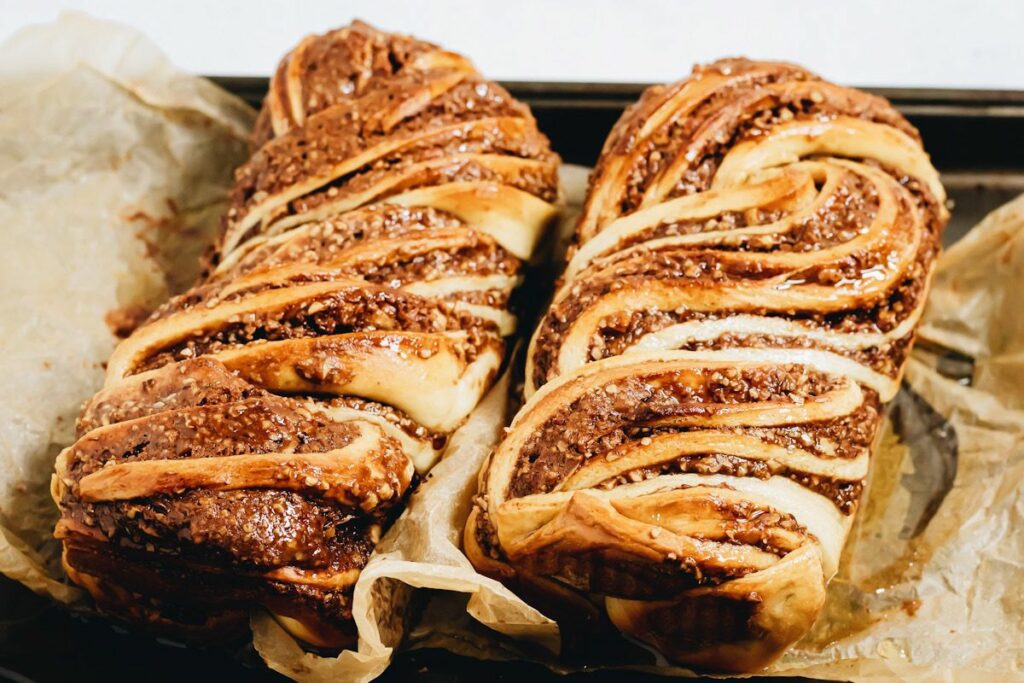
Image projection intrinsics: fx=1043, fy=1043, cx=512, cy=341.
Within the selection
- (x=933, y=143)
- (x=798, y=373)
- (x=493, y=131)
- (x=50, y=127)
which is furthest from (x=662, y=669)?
(x=50, y=127)

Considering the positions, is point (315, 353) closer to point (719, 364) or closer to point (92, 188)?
point (719, 364)

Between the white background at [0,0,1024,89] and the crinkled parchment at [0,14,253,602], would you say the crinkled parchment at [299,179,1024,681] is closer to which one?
the crinkled parchment at [0,14,253,602]

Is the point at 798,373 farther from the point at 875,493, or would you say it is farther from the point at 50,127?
the point at 50,127

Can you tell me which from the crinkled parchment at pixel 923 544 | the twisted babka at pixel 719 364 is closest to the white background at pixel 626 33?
the crinkled parchment at pixel 923 544

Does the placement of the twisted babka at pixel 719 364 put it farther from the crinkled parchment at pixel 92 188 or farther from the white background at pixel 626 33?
the white background at pixel 626 33

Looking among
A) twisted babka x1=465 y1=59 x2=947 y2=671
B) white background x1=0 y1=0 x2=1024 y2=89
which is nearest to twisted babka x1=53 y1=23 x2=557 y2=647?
twisted babka x1=465 y1=59 x2=947 y2=671

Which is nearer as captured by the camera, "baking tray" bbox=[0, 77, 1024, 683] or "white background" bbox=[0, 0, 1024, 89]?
"baking tray" bbox=[0, 77, 1024, 683]
